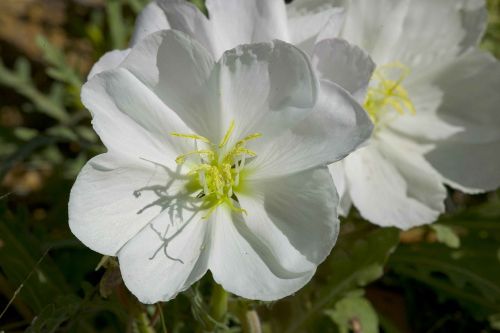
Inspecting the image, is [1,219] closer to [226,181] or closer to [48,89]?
[226,181]

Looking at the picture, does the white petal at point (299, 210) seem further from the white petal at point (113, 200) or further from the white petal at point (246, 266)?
the white petal at point (113, 200)

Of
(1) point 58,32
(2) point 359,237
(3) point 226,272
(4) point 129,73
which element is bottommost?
(2) point 359,237

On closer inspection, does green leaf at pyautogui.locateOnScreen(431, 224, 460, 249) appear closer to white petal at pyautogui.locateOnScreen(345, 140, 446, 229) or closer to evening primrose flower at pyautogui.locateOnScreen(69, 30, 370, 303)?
white petal at pyautogui.locateOnScreen(345, 140, 446, 229)

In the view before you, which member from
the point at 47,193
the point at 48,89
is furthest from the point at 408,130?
the point at 48,89

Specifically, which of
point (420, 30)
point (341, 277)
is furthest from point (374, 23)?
point (341, 277)

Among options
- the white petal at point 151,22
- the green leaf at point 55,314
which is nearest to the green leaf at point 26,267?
the green leaf at point 55,314

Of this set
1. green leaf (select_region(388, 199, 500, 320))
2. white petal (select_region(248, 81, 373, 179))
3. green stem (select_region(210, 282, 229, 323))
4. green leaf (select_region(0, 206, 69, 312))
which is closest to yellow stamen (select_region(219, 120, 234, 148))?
white petal (select_region(248, 81, 373, 179))

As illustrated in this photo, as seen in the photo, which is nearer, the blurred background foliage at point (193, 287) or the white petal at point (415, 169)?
the blurred background foliage at point (193, 287)
